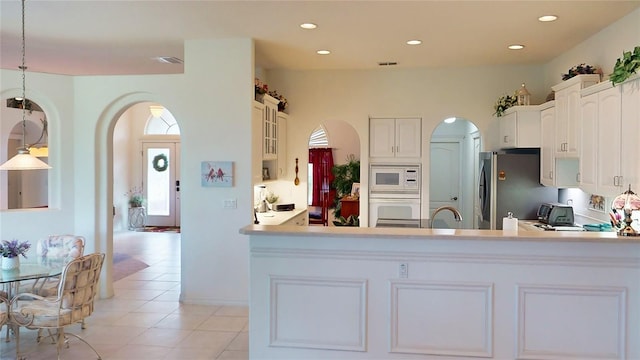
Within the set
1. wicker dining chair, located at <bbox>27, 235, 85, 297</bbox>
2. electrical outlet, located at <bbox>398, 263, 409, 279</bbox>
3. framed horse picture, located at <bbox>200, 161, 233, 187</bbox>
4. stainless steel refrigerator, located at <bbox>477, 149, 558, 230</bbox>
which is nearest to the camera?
electrical outlet, located at <bbox>398, 263, 409, 279</bbox>

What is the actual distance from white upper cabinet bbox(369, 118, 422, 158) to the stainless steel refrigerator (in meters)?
1.15

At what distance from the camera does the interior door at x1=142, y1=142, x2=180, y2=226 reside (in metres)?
11.5

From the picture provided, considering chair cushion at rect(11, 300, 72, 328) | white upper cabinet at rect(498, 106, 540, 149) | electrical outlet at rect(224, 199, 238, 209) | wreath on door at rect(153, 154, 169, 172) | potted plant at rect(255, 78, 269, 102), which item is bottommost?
chair cushion at rect(11, 300, 72, 328)

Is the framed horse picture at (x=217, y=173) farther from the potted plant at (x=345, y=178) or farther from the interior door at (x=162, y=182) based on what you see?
the interior door at (x=162, y=182)

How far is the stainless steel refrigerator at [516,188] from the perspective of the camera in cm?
586

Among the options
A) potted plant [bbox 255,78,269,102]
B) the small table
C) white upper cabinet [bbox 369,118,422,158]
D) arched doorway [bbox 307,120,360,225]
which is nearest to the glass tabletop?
potted plant [bbox 255,78,269,102]

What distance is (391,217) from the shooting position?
677 centimetres

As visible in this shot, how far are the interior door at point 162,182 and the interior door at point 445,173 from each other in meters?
6.11

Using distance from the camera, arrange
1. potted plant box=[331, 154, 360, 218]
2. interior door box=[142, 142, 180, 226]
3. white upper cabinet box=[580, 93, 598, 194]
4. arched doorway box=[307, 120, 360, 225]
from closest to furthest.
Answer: white upper cabinet box=[580, 93, 598, 194] < potted plant box=[331, 154, 360, 218] < interior door box=[142, 142, 180, 226] < arched doorway box=[307, 120, 360, 225]

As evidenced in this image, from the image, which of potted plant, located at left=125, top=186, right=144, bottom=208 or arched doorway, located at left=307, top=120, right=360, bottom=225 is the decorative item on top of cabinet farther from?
potted plant, located at left=125, top=186, right=144, bottom=208

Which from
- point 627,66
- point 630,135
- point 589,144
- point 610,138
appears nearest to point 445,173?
point 589,144

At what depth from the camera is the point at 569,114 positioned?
481cm

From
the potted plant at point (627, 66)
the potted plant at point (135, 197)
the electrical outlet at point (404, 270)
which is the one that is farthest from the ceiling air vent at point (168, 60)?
the potted plant at point (135, 197)

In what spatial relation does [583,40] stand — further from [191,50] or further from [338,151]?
[338,151]
